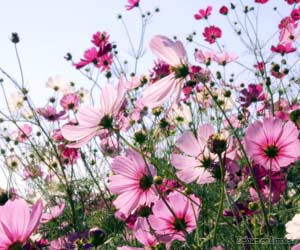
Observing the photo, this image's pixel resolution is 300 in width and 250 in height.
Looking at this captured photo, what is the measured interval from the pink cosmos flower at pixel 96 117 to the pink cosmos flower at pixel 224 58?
1746mm

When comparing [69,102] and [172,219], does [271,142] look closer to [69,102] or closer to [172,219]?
[172,219]

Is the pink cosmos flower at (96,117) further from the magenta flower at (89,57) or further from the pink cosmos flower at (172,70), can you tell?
the magenta flower at (89,57)

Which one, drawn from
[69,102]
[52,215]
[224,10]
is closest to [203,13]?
[224,10]

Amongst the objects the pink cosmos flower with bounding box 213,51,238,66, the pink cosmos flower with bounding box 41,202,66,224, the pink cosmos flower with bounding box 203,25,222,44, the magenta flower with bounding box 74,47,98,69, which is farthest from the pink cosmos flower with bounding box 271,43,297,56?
the pink cosmos flower with bounding box 41,202,66,224

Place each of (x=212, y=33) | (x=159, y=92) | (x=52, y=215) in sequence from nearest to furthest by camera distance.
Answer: (x=159, y=92) → (x=52, y=215) → (x=212, y=33)

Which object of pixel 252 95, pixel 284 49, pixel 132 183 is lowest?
pixel 132 183

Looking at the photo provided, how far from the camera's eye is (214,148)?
24.5 inches

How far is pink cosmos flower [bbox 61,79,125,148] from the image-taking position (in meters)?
0.75

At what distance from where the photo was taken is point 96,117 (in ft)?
2.49

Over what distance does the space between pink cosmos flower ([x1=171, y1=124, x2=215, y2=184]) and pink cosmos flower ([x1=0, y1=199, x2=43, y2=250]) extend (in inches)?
11.5

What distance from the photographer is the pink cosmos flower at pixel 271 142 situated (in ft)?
2.38

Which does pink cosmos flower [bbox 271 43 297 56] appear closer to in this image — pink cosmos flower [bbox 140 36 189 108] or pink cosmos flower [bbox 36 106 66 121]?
pink cosmos flower [bbox 36 106 66 121]

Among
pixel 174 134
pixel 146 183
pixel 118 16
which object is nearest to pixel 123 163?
pixel 146 183

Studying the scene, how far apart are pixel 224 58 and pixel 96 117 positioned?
178cm
